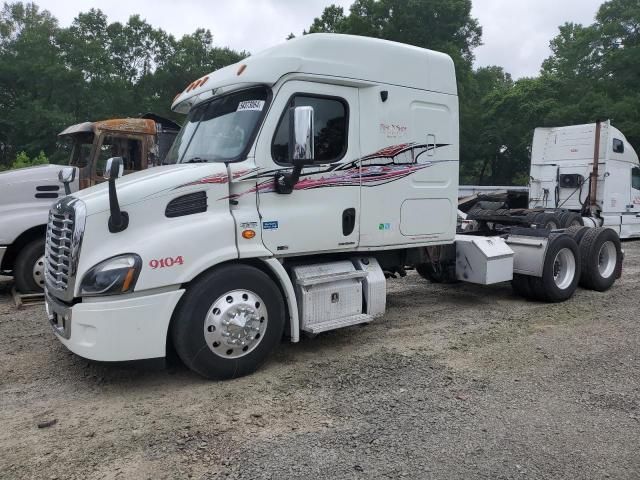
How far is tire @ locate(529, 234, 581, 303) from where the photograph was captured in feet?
22.8

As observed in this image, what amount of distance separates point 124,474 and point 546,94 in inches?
1407

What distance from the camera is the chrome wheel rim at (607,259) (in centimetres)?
805

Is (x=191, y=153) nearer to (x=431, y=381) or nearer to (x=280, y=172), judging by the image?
(x=280, y=172)

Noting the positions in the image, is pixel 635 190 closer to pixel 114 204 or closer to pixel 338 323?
pixel 338 323

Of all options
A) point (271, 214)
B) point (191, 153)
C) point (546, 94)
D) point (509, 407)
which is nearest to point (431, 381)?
point (509, 407)

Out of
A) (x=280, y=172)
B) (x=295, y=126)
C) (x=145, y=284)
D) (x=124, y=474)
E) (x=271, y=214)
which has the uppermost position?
(x=295, y=126)

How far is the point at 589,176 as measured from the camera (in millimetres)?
13664

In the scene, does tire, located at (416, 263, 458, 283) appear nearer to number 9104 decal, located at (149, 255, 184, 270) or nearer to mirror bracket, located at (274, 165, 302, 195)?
mirror bracket, located at (274, 165, 302, 195)

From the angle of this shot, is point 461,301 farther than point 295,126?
Yes

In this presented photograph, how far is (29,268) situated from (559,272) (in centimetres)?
766

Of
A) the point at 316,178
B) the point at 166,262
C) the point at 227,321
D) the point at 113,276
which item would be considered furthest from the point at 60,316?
the point at 316,178

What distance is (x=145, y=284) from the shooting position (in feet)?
12.6

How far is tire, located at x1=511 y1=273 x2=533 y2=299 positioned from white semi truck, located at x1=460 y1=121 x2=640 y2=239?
5.93 m

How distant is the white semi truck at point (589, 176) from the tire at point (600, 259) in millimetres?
4588
